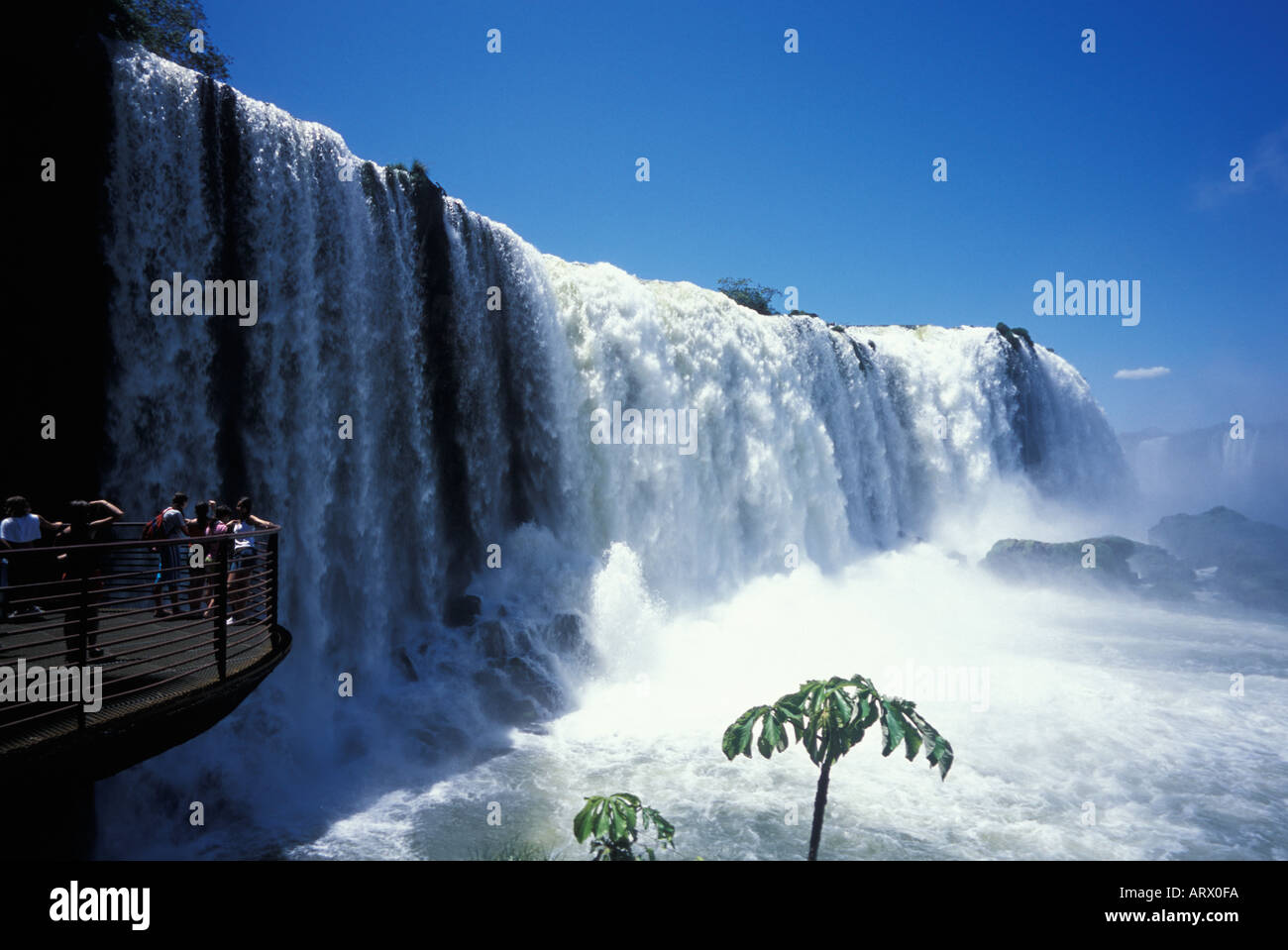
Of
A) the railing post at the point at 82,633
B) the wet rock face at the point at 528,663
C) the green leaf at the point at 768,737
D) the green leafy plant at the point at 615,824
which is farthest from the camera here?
the wet rock face at the point at 528,663

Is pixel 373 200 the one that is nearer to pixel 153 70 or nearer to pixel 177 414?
pixel 153 70

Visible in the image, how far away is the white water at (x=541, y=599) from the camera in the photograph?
10.6 metres

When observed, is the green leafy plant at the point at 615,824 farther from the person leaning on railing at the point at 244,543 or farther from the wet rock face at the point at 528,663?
the wet rock face at the point at 528,663

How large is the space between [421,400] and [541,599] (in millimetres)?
5424

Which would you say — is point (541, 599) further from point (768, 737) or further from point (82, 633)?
point (82, 633)

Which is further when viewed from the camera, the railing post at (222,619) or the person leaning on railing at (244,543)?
the person leaning on railing at (244,543)

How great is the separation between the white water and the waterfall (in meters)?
0.06

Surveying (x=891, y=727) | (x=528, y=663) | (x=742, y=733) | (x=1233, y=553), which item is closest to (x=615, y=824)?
(x=742, y=733)

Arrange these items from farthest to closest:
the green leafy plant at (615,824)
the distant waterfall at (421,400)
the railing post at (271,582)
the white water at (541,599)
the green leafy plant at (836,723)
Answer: the distant waterfall at (421,400) < the white water at (541,599) < the railing post at (271,582) < the green leafy plant at (836,723) < the green leafy plant at (615,824)

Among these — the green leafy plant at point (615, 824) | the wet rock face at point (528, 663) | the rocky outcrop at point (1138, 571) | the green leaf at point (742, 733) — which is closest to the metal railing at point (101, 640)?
the green leafy plant at point (615, 824)

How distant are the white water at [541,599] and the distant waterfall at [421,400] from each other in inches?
2.5

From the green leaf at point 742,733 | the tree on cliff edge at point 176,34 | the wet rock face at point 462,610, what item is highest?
the tree on cliff edge at point 176,34

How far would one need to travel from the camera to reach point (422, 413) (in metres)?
15.0
